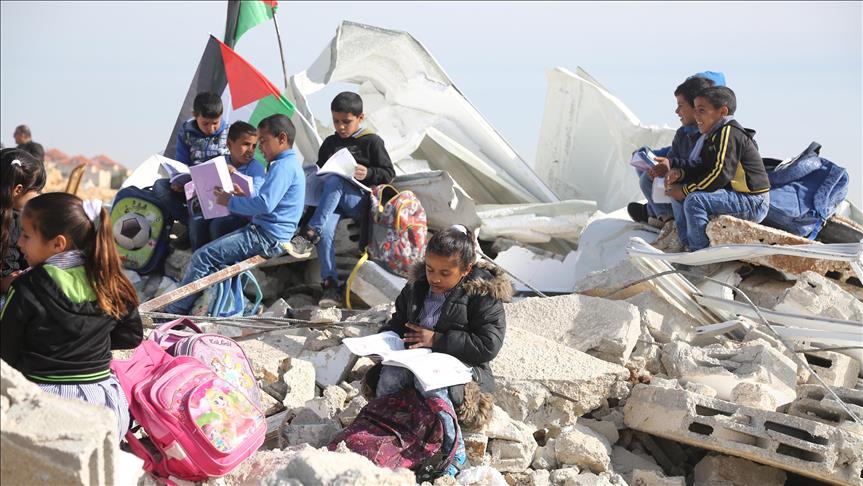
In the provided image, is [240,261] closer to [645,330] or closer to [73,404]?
[645,330]

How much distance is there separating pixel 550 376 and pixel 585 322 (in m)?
0.81

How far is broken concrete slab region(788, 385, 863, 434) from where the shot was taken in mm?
4918

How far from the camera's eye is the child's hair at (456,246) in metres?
4.29

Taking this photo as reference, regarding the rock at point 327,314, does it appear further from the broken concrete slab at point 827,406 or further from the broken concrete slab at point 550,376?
the broken concrete slab at point 827,406

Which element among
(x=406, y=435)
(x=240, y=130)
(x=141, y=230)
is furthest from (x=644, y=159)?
(x=406, y=435)

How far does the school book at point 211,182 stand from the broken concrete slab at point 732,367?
2887 millimetres

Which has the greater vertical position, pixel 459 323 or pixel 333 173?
pixel 333 173

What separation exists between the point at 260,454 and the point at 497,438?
3.57ft

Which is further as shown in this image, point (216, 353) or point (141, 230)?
point (141, 230)

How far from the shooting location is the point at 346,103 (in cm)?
709

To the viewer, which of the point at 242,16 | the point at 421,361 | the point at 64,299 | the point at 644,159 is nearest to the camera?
the point at 64,299

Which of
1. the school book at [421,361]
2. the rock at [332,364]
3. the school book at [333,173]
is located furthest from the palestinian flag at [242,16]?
the school book at [421,361]

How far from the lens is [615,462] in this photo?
4.91 m

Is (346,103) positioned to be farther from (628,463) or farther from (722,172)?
(628,463)
